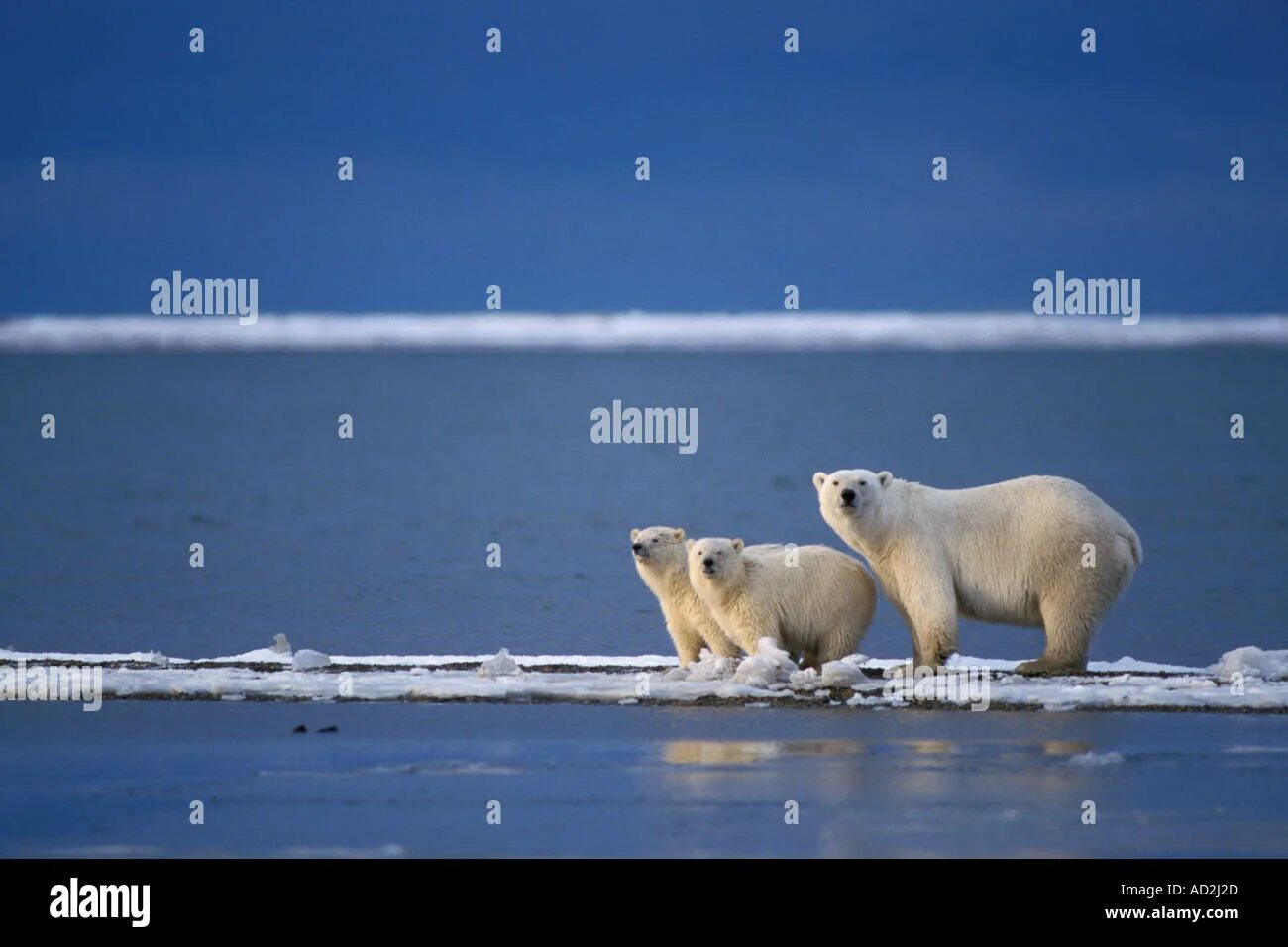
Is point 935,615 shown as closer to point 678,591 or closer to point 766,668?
point 766,668

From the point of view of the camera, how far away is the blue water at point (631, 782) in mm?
8453

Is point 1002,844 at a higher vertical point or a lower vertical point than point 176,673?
lower

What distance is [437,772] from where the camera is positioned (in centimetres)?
970

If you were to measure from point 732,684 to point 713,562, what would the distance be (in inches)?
28.6

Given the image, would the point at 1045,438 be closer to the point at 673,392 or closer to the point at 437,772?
the point at 673,392

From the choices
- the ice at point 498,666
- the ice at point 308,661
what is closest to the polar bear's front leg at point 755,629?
Answer: the ice at point 498,666

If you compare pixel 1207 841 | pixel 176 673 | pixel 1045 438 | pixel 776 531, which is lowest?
pixel 1207 841

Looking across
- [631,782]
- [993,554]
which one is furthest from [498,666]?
[631,782]

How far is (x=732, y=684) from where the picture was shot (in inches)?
466

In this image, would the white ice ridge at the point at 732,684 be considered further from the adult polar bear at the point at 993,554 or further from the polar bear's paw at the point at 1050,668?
the adult polar bear at the point at 993,554

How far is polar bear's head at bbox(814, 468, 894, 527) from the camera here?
1220 cm

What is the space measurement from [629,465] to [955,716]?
798 inches
